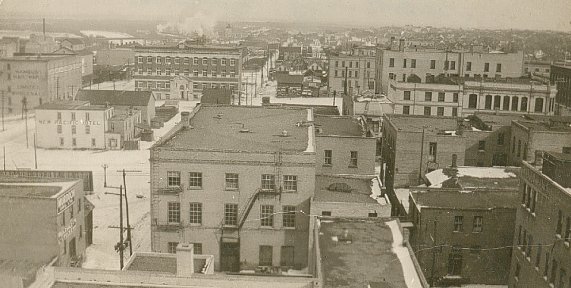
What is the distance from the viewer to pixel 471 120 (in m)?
51.8

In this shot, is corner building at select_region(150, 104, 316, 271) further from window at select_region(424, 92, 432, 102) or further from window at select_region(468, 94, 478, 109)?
window at select_region(468, 94, 478, 109)

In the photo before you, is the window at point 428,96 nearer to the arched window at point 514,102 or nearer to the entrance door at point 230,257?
the arched window at point 514,102

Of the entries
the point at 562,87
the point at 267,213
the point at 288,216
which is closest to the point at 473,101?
the point at 562,87

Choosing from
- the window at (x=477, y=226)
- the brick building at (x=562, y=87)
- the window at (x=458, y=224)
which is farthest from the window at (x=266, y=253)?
the brick building at (x=562, y=87)

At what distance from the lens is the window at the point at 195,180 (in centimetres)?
3228

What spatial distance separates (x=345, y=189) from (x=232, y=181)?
6.68 m

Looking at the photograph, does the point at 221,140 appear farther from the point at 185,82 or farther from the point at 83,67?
the point at 83,67

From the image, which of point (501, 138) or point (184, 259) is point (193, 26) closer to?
point (501, 138)

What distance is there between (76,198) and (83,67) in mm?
76025

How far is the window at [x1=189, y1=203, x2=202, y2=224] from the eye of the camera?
32.5m

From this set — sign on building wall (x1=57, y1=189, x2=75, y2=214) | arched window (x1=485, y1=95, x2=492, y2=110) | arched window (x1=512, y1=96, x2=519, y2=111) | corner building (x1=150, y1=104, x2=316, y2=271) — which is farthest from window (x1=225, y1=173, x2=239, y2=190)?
arched window (x1=512, y1=96, x2=519, y2=111)

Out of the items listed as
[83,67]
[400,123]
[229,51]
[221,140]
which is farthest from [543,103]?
[83,67]

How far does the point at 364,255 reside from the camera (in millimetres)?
23703

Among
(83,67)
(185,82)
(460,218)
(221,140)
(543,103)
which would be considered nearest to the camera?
(460,218)
